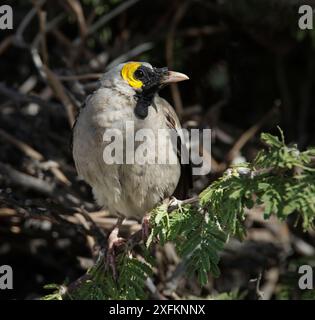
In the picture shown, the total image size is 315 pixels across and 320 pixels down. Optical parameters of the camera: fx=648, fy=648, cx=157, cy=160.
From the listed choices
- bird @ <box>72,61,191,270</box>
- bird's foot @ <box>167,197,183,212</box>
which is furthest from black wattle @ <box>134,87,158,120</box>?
bird's foot @ <box>167,197,183,212</box>

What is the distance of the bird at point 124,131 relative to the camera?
3.81 metres

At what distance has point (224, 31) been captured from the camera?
556cm

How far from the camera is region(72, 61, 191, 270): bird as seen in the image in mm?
3807

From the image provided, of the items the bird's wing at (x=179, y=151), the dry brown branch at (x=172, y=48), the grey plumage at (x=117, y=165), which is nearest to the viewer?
the grey plumage at (x=117, y=165)

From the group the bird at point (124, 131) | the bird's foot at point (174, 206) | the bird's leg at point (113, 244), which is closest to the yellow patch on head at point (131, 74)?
the bird at point (124, 131)

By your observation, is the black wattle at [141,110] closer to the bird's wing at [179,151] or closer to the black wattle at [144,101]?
the black wattle at [144,101]

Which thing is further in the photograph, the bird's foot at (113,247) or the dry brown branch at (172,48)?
the dry brown branch at (172,48)

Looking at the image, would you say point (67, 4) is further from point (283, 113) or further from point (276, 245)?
point (276, 245)

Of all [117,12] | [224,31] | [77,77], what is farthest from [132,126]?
Answer: [224,31]

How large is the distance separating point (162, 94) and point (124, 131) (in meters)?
1.96

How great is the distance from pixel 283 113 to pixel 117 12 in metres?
1.69

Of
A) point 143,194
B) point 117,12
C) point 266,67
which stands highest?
point 117,12

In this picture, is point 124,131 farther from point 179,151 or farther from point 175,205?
point 175,205

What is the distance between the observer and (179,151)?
4.18 metres
